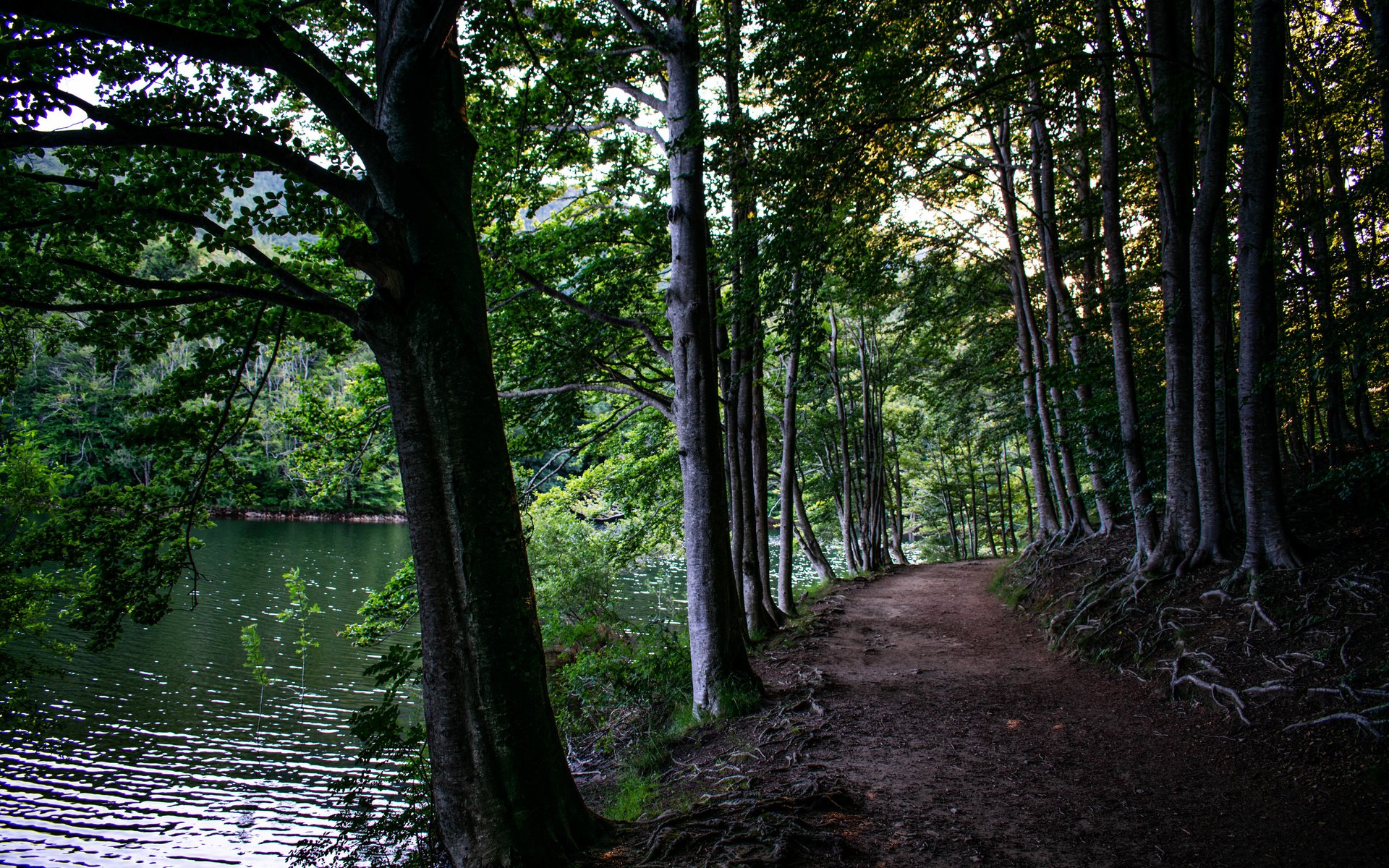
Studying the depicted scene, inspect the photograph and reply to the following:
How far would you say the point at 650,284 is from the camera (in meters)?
8.55

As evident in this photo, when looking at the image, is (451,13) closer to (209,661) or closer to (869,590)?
(869,590)

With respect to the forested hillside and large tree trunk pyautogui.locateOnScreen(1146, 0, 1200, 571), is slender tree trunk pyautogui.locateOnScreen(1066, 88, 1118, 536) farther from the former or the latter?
large tree trunk pyautogui.locateOnScreen(1146, 0, 1200, 571)

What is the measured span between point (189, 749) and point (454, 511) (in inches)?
498

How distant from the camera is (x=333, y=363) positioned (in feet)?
21.6

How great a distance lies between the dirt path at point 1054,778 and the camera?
3.27 meters

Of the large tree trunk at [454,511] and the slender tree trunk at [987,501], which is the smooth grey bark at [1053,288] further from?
the slender tree trunk at [987,501]

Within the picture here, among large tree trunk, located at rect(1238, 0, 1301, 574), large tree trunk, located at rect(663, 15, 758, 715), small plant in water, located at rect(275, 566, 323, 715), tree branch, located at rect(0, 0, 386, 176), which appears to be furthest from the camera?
small plant in water, located at rect(275, 566, 323, 715)

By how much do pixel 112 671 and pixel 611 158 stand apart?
1646 centimetres

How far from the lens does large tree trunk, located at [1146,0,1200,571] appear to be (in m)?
7.01

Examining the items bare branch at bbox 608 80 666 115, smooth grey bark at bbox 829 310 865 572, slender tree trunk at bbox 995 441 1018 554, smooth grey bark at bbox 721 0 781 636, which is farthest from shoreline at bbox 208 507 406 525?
bare branch at bbox 608 80 666 115

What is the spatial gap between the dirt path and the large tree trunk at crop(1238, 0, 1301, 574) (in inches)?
68.9

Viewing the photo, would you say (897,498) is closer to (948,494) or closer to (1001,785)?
(948,494)

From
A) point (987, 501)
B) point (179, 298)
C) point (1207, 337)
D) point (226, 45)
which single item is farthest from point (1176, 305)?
point (987, 501)

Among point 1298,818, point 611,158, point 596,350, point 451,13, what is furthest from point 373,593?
point 1298,818
